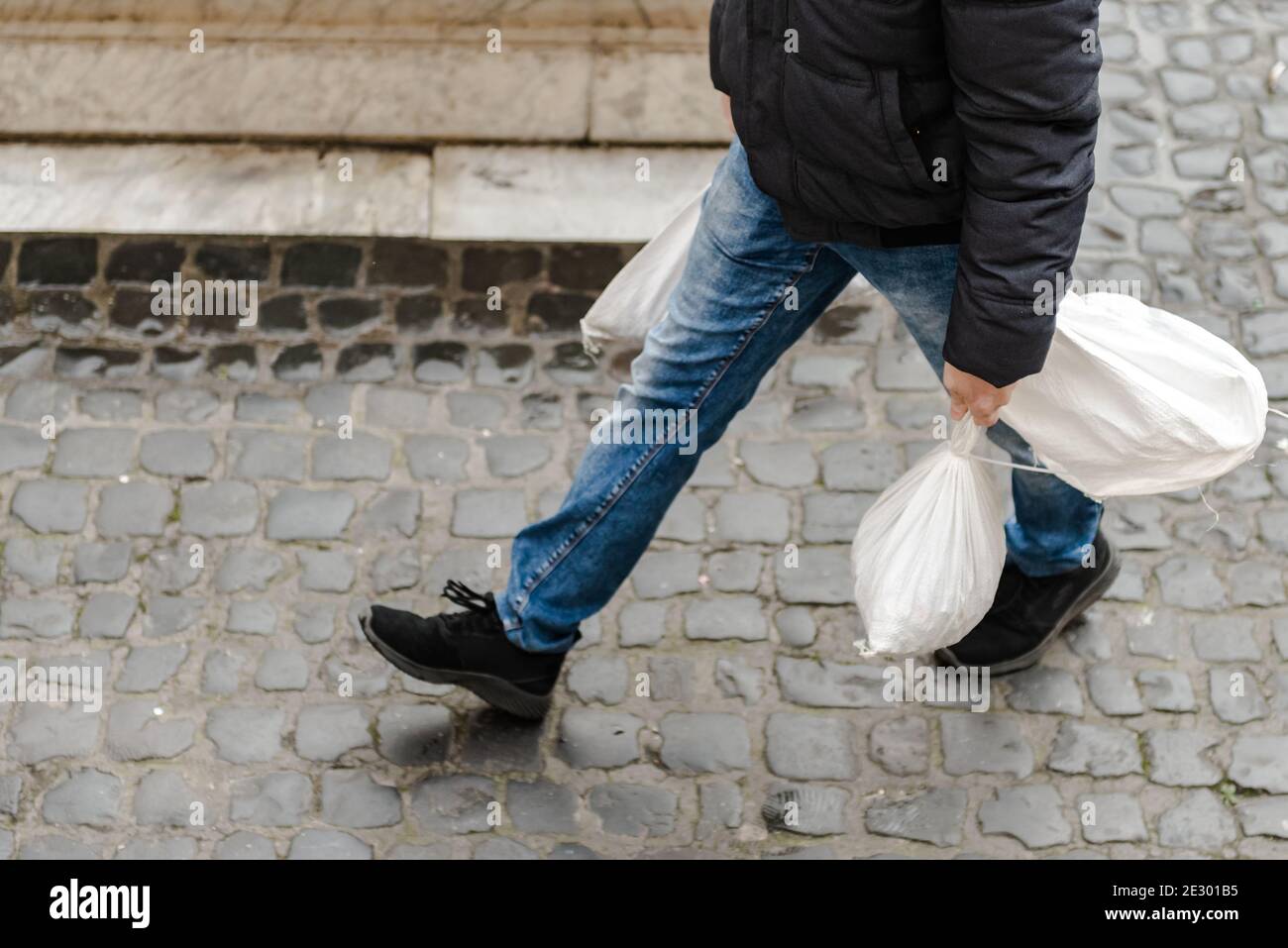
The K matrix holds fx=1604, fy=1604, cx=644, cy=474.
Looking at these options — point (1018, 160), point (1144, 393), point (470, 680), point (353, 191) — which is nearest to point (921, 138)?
point (1018, 160)

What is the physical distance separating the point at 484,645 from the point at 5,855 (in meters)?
1.08

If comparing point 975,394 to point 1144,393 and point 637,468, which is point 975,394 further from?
point 637,468

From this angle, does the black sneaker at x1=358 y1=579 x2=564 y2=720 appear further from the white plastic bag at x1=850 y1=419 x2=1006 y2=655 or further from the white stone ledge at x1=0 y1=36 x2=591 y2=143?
the white stone ledge at x1=0 y1=36 x2=591 y2=143

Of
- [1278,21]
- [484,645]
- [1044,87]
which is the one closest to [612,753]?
[484,645]

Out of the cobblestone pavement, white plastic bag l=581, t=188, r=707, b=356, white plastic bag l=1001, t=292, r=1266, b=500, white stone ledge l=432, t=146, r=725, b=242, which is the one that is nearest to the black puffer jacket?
white plastic bag l=1001, t=292, r=1266, b=500

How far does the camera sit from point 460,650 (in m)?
3.42

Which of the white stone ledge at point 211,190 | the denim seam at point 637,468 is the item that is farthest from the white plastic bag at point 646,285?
the white stone ledge at point 211,190

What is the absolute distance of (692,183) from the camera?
481 cm

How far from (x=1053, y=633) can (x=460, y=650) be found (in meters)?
1.34

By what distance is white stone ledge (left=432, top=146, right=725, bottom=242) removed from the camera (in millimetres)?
4652

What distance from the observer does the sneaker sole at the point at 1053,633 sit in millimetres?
3641

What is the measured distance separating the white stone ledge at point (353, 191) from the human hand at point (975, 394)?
1.98 metres

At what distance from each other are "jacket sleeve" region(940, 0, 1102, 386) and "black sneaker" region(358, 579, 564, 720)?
1.27m
